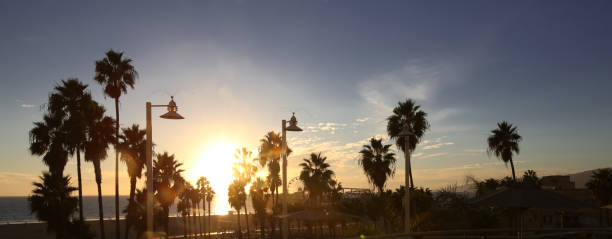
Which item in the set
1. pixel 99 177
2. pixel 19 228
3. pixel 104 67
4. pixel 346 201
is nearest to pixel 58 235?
pixel 99 177

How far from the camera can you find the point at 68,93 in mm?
32875

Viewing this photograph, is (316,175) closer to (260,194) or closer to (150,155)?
(260,194)

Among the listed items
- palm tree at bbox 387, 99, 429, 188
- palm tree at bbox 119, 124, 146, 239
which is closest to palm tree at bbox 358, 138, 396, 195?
palm tree at bbox 387, 99, 429, 188

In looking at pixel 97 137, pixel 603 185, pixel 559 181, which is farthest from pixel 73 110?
pixel 559 181

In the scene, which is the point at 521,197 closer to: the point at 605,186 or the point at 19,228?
the point at 605,186

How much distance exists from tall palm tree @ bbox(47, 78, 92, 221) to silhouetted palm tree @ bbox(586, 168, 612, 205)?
151 ft

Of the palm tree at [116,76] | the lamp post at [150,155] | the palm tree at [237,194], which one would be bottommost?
the palm tree at [237,194]

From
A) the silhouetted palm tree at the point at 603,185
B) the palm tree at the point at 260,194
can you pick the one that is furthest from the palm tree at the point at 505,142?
the palm tree at the point at 260,194

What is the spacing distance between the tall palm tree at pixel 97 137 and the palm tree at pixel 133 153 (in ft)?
4.92

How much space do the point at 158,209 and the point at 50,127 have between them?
16.9 m

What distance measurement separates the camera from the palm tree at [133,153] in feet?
116

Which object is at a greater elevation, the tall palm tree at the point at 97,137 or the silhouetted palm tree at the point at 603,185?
the tall palm tree at the point at 97,137

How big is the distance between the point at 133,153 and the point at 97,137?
10.7ft

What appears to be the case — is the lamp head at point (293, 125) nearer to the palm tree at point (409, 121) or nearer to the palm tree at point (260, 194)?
the palm tree at point (409, 121)
